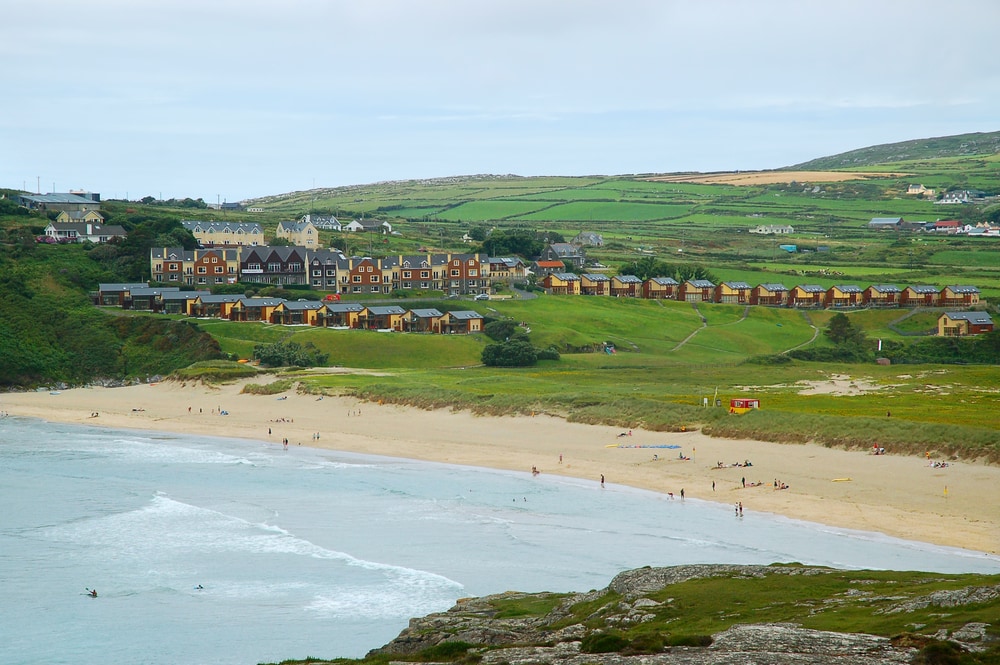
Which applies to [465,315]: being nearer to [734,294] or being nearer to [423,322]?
[423,322]

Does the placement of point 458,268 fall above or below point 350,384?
above

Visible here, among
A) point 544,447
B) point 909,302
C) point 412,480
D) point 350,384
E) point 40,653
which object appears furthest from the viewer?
point 909,302

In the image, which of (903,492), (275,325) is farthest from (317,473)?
(275,325)

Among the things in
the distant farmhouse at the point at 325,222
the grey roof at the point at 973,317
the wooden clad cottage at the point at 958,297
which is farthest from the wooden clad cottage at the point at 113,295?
the wooden clad cottage at the point at 958,297

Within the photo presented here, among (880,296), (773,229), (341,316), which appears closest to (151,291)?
(341,316)

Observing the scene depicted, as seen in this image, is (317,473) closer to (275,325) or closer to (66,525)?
(66,525)

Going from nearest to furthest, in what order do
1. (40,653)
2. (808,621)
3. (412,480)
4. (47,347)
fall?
(808,621) → (40,653) → (412,480) → (47,347)
